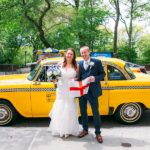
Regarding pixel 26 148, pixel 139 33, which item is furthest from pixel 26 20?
pixel 139 33

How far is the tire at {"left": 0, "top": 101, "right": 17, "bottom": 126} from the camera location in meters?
7.61

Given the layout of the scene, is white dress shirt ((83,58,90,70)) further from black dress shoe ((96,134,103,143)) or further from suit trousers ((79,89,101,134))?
black dress shoe ((96,134,103,143))

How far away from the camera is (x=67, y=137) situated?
6641mm

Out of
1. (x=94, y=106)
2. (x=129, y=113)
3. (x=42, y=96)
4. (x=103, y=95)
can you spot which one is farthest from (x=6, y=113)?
(x=129, y=113)

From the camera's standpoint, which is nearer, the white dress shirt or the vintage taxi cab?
the white dress shirt

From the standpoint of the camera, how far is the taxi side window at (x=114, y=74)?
7.70 m

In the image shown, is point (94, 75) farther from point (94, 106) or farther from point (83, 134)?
point (83, 134)

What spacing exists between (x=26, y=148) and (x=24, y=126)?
1.65m

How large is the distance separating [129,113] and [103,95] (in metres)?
0.79

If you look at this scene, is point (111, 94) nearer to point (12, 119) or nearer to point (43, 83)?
point (43, 83)

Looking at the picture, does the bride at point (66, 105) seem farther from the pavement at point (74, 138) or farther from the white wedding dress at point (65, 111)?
the pavement at point (74, 138)

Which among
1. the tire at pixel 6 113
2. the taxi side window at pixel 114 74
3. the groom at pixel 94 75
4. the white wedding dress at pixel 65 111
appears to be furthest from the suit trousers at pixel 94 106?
the tire at pixel 6 113

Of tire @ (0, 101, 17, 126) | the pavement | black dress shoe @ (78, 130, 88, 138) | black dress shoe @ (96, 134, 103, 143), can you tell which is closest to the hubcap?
the pavement

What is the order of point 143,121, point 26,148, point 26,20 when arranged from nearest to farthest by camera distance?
point 26,148 < point 143,121 < point 26,20
